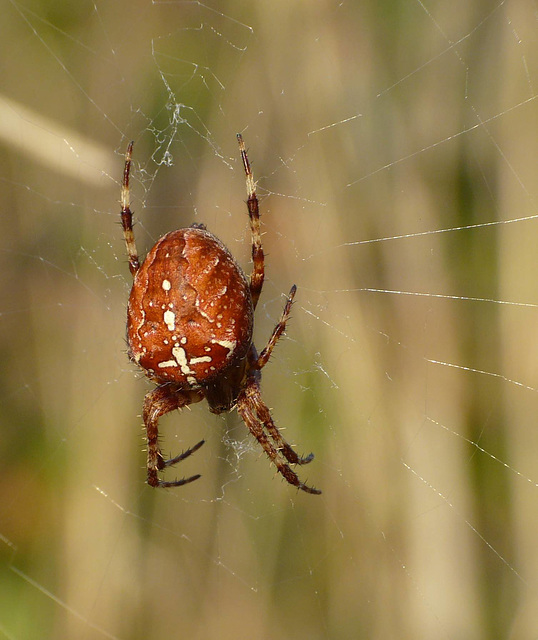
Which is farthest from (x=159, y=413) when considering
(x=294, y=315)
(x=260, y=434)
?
(x=294, y=315)

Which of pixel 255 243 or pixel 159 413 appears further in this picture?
pixel 159 413

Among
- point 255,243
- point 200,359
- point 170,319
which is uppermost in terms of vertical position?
point 255,243

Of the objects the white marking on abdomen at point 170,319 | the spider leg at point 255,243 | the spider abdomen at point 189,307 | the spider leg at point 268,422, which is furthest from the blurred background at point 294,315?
the white marking on abdomen at point 170,319

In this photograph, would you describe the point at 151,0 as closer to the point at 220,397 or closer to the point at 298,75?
the point at 298,75

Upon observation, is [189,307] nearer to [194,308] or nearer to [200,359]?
[194,308]

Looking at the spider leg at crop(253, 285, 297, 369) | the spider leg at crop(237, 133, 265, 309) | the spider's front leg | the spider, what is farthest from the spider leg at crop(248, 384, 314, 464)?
the spider leg at crop(237, 133, 265, 309)

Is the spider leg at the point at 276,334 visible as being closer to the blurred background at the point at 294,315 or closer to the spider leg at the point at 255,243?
the spider leg at the point at 255,243
